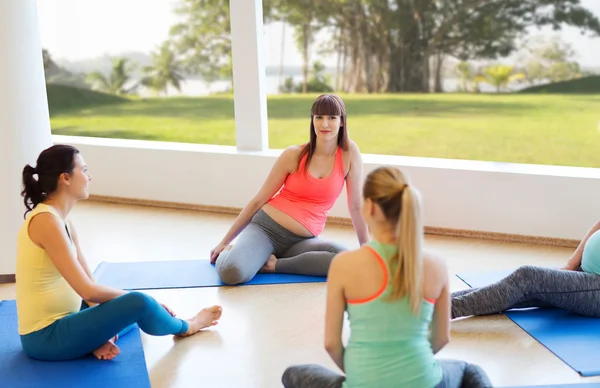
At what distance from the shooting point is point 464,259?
4.48 metres

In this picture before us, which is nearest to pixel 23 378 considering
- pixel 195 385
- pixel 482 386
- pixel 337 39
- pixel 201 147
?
pixel 195 385

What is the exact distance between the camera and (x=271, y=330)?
11.4ft

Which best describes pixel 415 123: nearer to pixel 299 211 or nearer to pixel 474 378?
pixel 299 211

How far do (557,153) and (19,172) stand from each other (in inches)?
440

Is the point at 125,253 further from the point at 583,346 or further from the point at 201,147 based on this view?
the point at 583,346

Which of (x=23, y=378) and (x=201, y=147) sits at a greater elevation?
(x=201, y=147)

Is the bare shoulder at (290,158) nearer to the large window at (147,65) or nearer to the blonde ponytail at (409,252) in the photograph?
the blonde ponytail at (409,252)

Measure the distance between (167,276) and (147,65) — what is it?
11018 millimetres

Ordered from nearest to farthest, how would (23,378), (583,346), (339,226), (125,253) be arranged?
(23,378) < (583,346) < (125,253) < (339,226)

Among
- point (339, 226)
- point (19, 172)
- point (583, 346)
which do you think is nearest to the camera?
point (583, 346)

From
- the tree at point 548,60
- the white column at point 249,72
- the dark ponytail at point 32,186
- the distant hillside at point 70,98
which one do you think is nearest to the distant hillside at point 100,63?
the distant hillside at point 70,98

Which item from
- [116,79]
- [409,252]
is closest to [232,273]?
[409,252]

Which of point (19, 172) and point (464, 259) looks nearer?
point (19, 172)

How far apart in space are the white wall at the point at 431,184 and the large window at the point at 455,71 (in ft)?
28.1
